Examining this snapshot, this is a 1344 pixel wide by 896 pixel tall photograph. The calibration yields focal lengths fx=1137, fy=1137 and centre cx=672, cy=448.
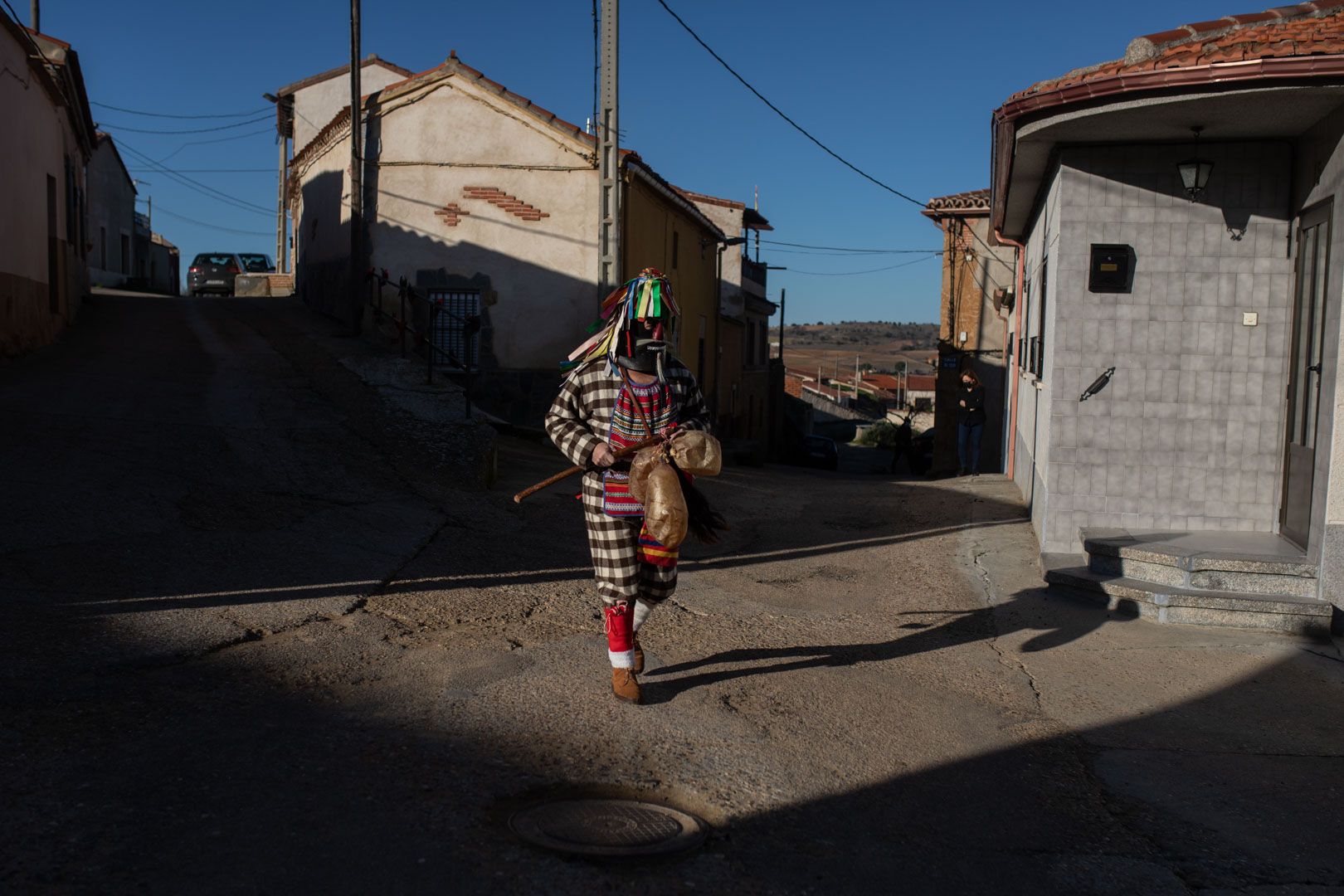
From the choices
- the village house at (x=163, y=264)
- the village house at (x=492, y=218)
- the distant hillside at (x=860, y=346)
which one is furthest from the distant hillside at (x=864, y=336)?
the village house at (x=492, y=218)

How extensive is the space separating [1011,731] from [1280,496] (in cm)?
397

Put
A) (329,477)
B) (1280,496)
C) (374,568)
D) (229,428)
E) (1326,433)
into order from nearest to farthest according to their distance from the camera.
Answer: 1. (1326,433)
2. (374,568)
3. (1280,496)
4. (329,477)
5. (229,428)

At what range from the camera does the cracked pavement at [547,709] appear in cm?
318

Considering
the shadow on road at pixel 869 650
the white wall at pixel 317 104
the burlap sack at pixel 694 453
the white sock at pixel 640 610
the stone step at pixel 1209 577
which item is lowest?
the shadow on road at pixel 869 650

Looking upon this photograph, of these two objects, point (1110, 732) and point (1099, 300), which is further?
point (1099, 300)

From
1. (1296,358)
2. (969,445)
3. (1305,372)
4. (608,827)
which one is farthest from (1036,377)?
(608,827)

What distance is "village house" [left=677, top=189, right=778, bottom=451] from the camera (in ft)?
106

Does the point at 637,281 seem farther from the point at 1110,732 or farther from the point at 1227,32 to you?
the point at 1227,32

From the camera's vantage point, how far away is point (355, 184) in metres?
19.2

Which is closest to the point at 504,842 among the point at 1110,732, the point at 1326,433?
the point at 1110,732

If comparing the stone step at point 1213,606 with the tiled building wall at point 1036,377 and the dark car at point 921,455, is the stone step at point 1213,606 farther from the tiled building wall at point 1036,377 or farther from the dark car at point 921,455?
the dark car at point 921,455

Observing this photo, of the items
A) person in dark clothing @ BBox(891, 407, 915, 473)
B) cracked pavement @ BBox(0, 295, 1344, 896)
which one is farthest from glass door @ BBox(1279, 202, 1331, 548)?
person in dark clothing @ BBox(891, 407, 915, 473)

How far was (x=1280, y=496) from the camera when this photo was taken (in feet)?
24.3

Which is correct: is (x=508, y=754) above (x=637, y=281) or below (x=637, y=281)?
below
